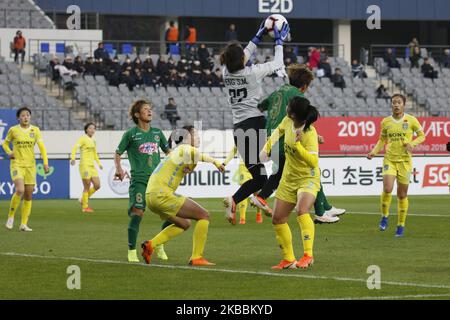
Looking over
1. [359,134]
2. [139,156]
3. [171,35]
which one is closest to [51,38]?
[171,35]

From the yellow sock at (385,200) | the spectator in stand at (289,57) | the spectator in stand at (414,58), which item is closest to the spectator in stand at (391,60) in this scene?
the spectator in stand at (414,58)

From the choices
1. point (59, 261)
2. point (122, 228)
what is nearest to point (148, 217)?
point (122, 228)

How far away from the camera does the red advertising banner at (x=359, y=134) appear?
4006 centimetres

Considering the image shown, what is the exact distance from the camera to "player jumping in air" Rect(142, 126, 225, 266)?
13.1m

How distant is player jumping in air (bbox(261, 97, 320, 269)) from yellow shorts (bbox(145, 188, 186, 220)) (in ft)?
3.93

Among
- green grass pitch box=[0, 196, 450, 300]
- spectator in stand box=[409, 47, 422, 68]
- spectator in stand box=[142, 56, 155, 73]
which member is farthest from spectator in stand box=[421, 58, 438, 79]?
green grass pitch box=[0, 196, 450, 300]

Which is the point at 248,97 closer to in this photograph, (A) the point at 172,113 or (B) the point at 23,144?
(B) the point at 23,144

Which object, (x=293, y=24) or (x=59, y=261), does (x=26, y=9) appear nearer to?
(x=293, y=24)

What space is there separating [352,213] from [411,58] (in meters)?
26.1

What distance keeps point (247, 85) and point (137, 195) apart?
78.0 inches

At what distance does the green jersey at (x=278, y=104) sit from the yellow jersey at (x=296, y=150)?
69.9 inches

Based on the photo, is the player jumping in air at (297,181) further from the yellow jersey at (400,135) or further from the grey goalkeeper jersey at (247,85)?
the yellow jersey at (400,135)

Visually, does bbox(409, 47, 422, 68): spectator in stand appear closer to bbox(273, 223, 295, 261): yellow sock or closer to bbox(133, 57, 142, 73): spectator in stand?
bbox(133, 57, 142, 73): spectator in stand

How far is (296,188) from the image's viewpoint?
12773 millimetres
